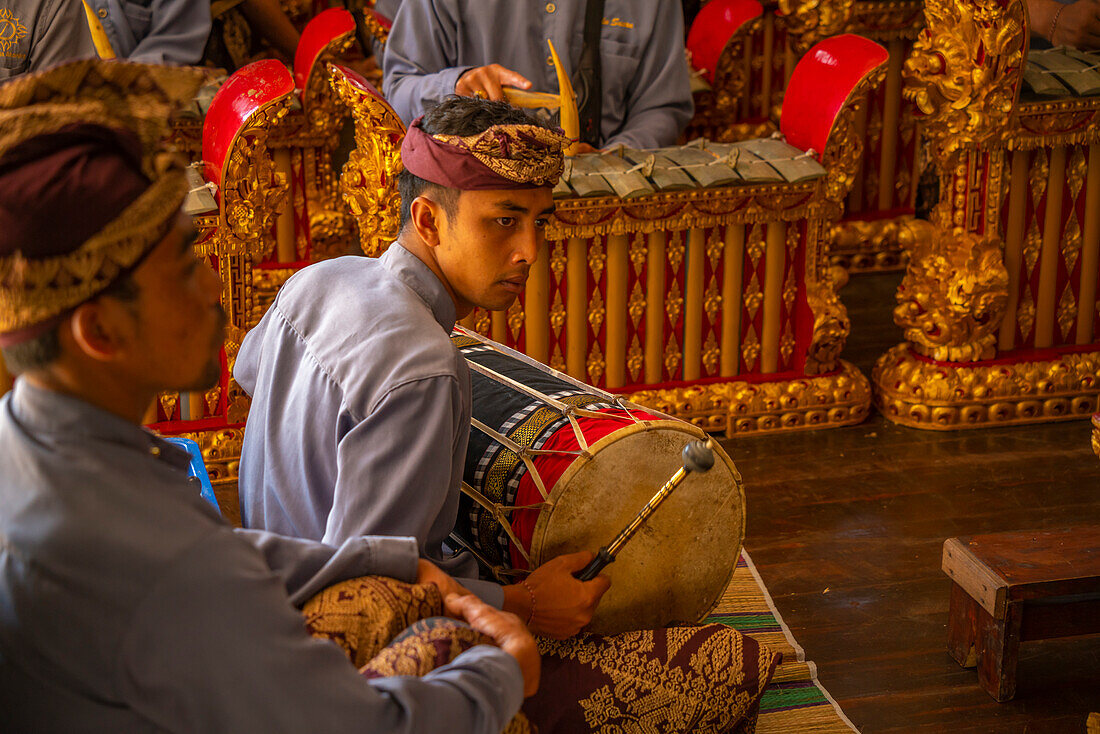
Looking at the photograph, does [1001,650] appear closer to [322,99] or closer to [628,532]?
[628,532]

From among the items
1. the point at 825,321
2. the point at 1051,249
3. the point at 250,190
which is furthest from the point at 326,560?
the point at 1051,249

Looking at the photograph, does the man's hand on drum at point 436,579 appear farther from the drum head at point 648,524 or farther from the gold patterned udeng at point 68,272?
the gold patterned udeng at point 68,272

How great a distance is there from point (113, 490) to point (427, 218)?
1137 mm

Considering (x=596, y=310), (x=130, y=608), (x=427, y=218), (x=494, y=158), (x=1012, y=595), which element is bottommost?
Answer: (x=1012, y=595)

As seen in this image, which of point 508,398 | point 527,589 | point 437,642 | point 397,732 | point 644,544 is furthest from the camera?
point 508,398

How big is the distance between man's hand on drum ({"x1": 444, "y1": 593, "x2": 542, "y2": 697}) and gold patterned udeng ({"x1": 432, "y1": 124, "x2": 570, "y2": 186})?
2.78 feet

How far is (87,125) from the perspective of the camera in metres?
1.20

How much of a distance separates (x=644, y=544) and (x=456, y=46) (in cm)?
228

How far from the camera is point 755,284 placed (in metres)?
3.82

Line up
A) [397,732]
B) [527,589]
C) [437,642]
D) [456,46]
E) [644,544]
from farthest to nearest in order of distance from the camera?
[456,46], [644,544], [527,589], [437,642], [397,732]

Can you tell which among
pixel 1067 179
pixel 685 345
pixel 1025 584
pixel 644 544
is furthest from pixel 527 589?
pixel 1067 179

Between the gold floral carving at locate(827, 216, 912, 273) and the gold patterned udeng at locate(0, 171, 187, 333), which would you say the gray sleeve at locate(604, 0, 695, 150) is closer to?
the gold floral carving at locate(827, 216, 912, 273)

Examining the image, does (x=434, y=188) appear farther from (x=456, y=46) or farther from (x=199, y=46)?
(x=199, y=46)

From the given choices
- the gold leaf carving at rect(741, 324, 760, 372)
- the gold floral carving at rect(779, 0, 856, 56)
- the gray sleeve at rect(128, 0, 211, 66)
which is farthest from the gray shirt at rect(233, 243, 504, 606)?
the gold floral carving at rect(779, 0, 856, 56)
